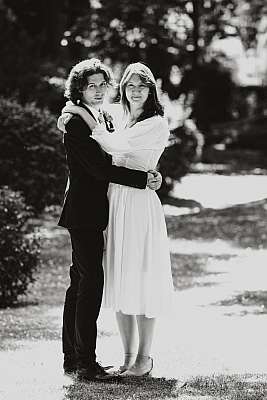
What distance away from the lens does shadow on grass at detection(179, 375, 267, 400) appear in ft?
18.7

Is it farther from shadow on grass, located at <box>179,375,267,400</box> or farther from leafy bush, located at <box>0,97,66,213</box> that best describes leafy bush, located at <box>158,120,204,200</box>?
shadow on grass, located at <box>179,375,267,400</box>

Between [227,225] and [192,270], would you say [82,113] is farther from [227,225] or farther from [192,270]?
[227,225]

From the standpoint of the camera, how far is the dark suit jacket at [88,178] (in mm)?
5781

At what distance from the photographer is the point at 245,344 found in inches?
301

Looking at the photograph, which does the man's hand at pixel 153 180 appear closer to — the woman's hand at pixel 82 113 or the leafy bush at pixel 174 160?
the woman's hand at pixel 82 113

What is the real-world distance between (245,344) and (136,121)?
2.50 meters

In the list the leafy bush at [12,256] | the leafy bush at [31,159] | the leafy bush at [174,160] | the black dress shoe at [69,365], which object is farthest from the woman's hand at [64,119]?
the leafy bush at [174,160]

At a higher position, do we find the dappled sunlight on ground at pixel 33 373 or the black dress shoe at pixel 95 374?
the black dress shoe at pixel 95 374

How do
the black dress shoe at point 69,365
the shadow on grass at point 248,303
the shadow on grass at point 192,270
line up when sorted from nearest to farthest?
1. the black dress shoe at point 69,365
2. the shadow on grass at point 248,303
3. the shadow on grass at point 192,270

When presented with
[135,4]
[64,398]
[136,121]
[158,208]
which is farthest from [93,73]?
[135,4]

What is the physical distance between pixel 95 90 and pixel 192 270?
7.40m

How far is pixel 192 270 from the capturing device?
13.0m

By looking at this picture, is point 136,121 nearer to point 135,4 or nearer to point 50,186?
point 50,186

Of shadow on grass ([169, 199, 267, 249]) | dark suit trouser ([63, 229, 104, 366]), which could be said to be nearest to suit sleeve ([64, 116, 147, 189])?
dark suit trouser ([63, 229, 104, 366])
